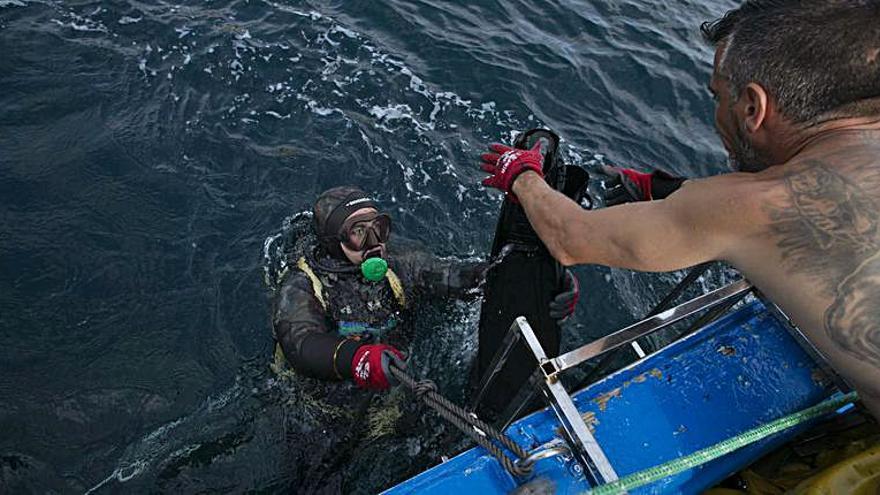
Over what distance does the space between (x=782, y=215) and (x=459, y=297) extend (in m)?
2.84

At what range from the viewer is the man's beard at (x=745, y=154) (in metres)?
2.38

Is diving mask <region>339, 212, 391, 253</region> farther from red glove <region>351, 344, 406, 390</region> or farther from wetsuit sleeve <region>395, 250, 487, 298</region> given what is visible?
red glove <region>351, 344, 406, 390</region>

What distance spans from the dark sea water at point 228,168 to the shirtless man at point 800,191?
2.78 m

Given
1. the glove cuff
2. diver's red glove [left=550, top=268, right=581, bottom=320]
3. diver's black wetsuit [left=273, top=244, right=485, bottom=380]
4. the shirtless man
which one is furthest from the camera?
diver's black wetsuit [left=273, top=244, right=485, bottom=380]

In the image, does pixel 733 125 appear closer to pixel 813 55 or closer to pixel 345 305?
pixel 813 55

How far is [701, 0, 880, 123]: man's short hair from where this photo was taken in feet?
6.56

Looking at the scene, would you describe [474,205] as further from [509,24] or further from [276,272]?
[509,24]

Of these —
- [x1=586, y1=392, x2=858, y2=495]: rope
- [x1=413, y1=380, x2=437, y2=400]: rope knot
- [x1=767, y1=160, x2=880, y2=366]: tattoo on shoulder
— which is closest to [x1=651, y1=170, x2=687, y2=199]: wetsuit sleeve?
[x1=767, y1=160, x2=880, y2=366]: tattoo on shoulder

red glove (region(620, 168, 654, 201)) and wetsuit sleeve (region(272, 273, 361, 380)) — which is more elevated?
red glove (region(620, 168, 654, 201))

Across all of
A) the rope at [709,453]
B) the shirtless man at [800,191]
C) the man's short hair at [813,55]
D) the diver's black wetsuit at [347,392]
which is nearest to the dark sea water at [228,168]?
the diver's black wetsuit at [347,392]

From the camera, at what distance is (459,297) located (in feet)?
15.3

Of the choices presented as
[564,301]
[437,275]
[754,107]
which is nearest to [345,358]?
[437,275]

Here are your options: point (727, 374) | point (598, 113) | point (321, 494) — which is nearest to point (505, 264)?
point (727, 374)

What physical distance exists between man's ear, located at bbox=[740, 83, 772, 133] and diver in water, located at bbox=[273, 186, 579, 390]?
229 centimetres
